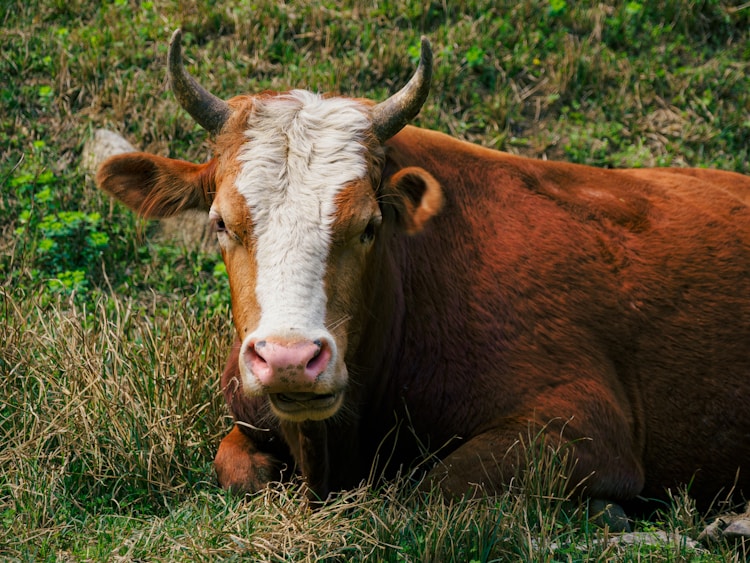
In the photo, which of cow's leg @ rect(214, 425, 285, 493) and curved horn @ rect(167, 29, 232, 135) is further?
cow's leg @ rect(214, 425, 285, 493)

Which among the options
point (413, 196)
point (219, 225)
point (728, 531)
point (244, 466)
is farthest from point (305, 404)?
point (728, 531)

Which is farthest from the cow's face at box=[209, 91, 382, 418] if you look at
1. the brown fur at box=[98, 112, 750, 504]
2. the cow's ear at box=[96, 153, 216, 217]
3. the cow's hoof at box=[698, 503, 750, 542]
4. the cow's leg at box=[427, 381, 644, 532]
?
the cow's hoof at box=[698, 503, 750, 542]

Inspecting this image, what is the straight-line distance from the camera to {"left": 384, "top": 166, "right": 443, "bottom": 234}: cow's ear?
16.5ft

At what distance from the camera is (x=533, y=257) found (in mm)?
5656

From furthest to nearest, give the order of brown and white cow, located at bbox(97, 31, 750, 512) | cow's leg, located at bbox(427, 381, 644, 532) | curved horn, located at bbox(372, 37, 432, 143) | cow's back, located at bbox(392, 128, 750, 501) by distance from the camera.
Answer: cow's back, located at bbox(392, 128, 750, 501) < cow's leg, located at bbox(427, 381, 644, 532) < curved horn, located at bbox(372, 37, 432, 143) < brown and white cow, located at bbox(97, 31, 750, 512)

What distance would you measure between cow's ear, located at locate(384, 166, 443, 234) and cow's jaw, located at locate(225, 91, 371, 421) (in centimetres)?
35

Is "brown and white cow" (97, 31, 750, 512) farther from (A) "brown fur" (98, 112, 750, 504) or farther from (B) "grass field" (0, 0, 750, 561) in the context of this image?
(B) "grass field" (0, 0, 750, 561)

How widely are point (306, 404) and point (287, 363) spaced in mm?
368

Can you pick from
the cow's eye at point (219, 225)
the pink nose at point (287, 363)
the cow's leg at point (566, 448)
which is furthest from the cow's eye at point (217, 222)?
the cow's leg at point (566, 448)

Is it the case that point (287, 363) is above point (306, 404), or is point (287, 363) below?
above

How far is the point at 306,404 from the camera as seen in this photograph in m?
4.27

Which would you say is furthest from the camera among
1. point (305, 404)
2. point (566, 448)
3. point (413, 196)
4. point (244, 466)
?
point (244, 466)

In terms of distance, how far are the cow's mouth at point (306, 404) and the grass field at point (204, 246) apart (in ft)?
1.66

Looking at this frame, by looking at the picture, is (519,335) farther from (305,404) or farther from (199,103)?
(199,103)
